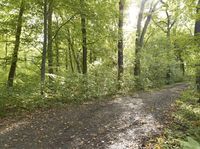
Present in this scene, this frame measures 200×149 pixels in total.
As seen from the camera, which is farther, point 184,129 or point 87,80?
point 87,80

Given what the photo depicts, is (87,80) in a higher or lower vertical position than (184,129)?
higher

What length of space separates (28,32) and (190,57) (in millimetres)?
8895

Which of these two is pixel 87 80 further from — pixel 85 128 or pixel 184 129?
pixel 184 129

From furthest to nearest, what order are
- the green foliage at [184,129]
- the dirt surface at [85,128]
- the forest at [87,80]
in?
the forest at [87,80] < the dirt surface at [85,128] < the green foliage at [184,129]

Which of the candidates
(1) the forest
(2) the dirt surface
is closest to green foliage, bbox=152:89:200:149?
(1) the forest

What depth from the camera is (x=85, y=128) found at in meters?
8.19

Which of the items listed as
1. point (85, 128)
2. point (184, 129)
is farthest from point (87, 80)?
point (184, 129)

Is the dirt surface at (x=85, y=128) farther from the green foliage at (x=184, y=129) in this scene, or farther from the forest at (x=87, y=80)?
the green foliage at (x=184, y=129)

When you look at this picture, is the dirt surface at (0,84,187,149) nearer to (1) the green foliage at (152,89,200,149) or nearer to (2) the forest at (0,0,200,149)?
(2) the forest at (0,0,200,149)

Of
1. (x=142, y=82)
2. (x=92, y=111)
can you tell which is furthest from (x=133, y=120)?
(x=142, y=82)

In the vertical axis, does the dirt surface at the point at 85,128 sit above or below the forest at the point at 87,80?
below

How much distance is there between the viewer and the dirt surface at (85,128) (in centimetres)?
690

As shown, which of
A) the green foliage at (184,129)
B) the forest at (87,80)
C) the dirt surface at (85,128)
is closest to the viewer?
the green foliage at (184,129)

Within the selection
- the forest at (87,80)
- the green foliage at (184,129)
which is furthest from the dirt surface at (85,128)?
the green foliage at (184,129)
